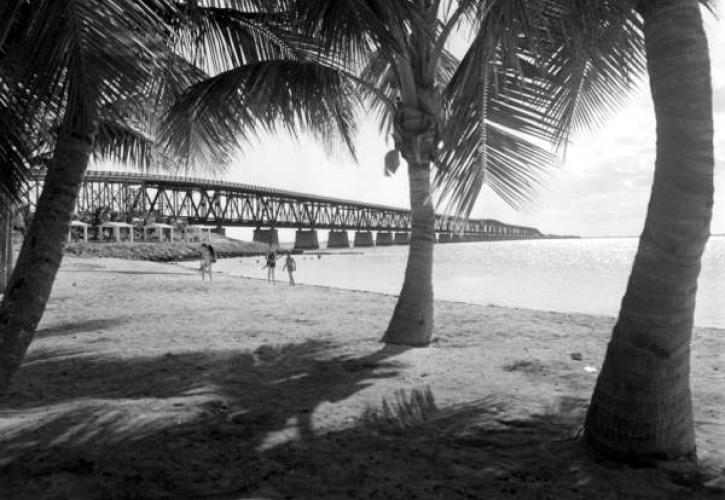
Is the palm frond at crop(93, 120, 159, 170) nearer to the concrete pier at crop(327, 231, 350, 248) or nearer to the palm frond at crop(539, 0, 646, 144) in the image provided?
the palm frond at crop(539, 0, 646, 144)

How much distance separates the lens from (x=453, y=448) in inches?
169

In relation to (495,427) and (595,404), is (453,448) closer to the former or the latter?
(495,427)

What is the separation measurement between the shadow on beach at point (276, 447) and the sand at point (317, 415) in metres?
0.02

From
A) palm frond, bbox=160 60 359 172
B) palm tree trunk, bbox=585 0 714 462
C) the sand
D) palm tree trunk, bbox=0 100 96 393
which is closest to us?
the sand

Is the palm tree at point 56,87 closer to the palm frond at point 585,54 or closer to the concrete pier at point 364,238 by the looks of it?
the palm frond at point 585,54

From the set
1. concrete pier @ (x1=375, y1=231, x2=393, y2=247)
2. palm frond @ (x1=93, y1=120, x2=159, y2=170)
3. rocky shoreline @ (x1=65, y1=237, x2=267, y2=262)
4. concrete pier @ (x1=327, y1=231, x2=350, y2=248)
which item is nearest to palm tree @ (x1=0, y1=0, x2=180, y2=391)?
palm frond @ (x1=93, y1=120, x2=159, y2=170)

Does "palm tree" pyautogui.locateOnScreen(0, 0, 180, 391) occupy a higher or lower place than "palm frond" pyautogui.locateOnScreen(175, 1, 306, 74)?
lower

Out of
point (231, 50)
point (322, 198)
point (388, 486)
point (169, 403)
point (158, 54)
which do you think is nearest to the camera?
point (388, 486)

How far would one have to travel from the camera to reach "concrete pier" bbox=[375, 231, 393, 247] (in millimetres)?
165250

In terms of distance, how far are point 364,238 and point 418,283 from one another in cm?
14721

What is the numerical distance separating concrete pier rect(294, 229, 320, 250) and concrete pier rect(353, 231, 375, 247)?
87.5 ft

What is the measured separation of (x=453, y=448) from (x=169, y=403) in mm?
2548

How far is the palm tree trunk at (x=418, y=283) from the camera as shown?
8438mm

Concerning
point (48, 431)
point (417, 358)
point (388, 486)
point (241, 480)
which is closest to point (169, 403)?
point (48, 431)
